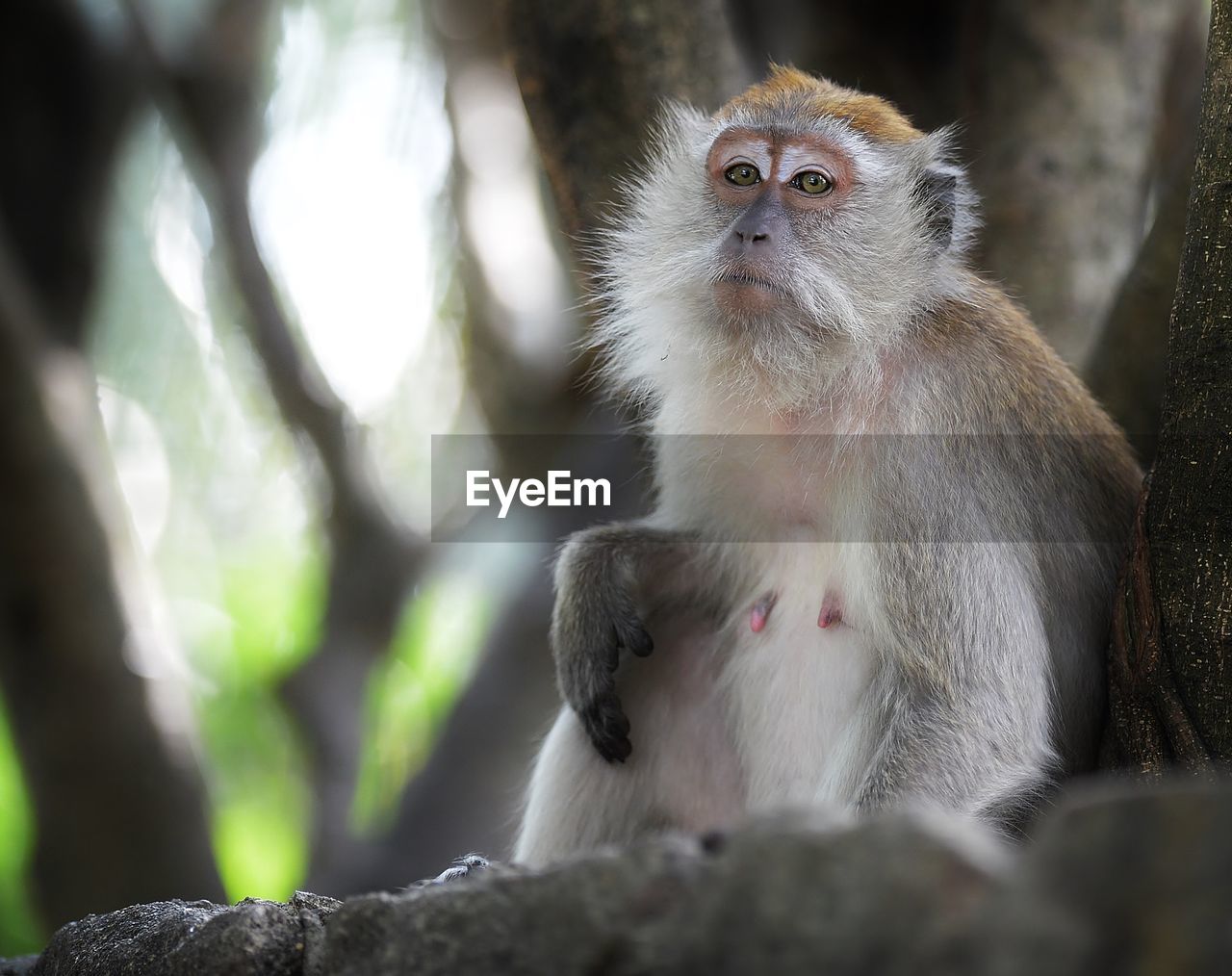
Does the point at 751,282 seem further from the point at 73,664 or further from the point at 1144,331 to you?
the point at 73,664

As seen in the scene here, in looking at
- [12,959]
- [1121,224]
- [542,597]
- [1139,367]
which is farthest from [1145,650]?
[542,597]

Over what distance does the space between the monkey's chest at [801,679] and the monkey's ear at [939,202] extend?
104 centimetres

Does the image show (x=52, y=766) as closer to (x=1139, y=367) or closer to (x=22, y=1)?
(x=22, y=1)

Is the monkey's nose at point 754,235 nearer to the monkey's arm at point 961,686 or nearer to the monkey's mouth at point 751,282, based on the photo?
the monkey's mouth at point 751,282

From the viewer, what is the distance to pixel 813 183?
12.8ft

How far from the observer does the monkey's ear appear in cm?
399

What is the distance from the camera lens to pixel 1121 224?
5.89 metres

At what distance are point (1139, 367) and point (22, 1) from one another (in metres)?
5.63

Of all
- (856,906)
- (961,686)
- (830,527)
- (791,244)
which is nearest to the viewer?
(856,906)

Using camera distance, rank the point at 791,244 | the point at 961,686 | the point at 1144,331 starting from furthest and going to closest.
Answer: the point at 1144,331 → the point at 791,244 → the point at 961,686

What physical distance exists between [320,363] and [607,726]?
12.4ft

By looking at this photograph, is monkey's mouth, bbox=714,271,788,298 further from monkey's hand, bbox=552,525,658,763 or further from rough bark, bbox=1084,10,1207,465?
rough bark, bbox=1084,10,1207,465

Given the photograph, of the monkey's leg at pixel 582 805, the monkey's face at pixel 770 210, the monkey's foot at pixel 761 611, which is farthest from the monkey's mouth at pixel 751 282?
the monkey's leg at pixel 582 805

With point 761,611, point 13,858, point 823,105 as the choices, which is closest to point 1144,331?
point 823,105
